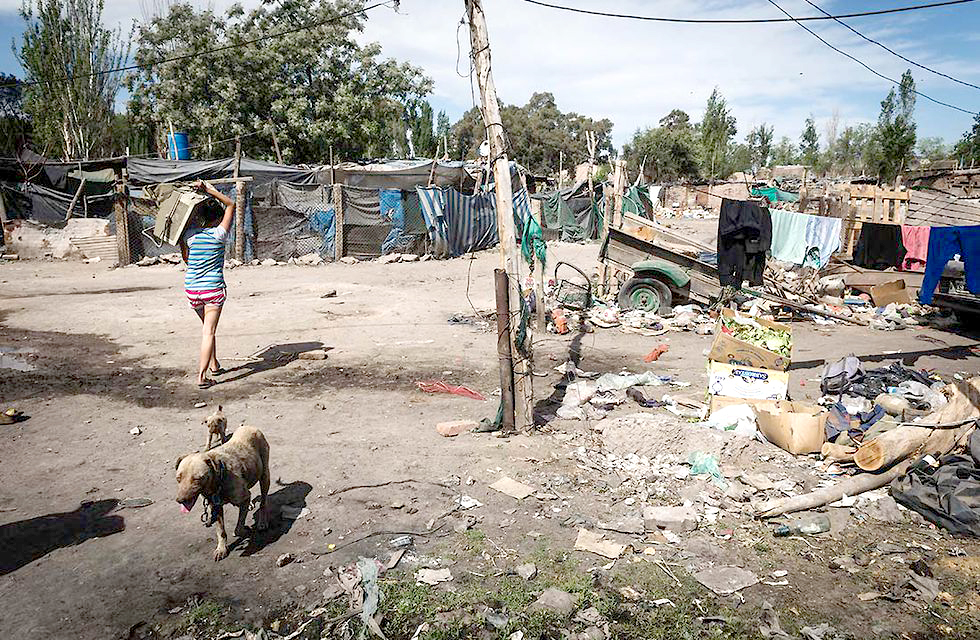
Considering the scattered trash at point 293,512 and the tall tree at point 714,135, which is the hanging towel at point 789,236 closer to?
the scattered trash at point 293,512

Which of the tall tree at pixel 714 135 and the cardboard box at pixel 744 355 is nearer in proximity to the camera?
the cardboard box at pixel 744 355

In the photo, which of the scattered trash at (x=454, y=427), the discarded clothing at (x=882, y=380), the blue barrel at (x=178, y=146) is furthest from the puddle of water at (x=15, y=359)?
the blue barrel at (x=178, y=146)

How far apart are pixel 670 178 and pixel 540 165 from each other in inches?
490

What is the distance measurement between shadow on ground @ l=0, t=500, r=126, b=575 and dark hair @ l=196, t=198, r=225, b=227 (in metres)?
3.38

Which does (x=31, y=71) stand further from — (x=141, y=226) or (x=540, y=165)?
(x=540, y=165)

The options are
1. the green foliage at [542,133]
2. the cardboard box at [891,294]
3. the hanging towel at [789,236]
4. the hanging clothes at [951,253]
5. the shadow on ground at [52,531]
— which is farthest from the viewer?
the green foliage at [542,133]

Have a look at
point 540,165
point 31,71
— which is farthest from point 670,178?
point 31,71

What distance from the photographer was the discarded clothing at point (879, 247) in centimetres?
1434

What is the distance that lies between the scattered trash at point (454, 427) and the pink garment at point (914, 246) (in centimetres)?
1295

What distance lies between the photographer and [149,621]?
3018 millimetres

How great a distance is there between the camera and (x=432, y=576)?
3.41 m

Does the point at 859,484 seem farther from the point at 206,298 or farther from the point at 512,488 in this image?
the point at 206,298

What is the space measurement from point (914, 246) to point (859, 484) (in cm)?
1253

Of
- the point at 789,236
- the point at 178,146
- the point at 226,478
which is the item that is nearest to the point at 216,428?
the point at 226,478
